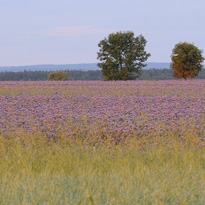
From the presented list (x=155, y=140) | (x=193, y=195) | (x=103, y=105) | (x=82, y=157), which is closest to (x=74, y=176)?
(x=82, y=157)

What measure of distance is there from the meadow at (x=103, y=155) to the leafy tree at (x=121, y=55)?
173 ft

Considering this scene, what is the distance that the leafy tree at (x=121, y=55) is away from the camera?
66.3m

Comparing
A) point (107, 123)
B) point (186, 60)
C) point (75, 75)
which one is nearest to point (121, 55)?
point (186, 60)

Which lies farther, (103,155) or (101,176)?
(103,155)

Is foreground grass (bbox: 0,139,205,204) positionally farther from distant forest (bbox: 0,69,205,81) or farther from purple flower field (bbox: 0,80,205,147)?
distant forest (bbox: 0,69,205,81)

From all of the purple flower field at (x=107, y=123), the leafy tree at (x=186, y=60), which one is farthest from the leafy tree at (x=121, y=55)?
the purple flower field at (x=107, y=123)

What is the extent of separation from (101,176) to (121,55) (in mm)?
62981

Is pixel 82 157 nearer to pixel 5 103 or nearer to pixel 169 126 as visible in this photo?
pixel 169 126

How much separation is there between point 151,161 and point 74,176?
5.67ft

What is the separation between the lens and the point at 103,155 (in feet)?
26.0

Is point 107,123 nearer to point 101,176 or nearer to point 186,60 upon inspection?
point 101,176

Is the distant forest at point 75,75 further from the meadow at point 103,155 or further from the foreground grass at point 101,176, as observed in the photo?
the foreground grass at point 101,176

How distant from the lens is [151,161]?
307 inches

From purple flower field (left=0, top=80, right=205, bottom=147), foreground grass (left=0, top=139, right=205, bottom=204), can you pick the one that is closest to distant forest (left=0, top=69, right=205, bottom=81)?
purple flower field (left=0, top=80, right=205, bottom=147)
